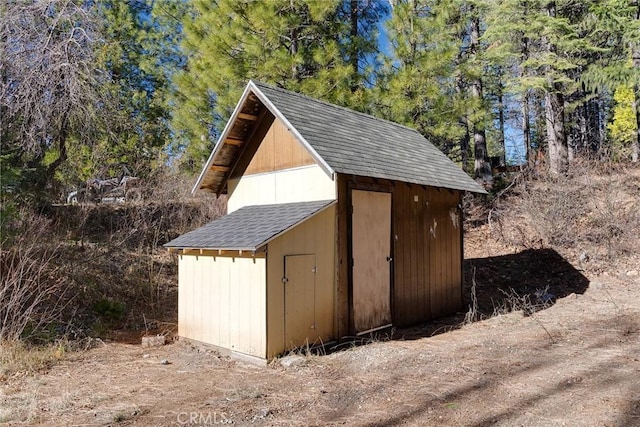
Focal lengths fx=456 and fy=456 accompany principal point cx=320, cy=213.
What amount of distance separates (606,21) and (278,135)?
10888 mm

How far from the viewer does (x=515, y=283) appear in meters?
12.0

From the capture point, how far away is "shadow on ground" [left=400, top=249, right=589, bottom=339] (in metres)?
9.65

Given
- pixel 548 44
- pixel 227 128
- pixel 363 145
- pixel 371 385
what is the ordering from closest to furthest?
1. pixel 371 385
2. pixel 227 128
3. pixel 363 145
4. pixel 548 44

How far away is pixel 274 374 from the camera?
5758mm

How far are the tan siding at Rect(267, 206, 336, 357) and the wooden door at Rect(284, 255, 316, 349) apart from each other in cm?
7

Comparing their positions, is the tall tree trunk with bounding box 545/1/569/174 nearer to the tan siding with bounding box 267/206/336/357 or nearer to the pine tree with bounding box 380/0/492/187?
the pine tree with bounding box 380/0/492/187

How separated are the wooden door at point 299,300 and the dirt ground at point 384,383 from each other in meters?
0.43

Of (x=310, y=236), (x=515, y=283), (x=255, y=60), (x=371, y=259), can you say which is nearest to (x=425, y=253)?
(x=371, y=259)

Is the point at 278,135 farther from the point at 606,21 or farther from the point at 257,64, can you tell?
the point at 606,21

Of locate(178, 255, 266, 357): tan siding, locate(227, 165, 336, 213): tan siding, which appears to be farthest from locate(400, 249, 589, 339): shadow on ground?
locate(178, 255, 266, 357): tan siding

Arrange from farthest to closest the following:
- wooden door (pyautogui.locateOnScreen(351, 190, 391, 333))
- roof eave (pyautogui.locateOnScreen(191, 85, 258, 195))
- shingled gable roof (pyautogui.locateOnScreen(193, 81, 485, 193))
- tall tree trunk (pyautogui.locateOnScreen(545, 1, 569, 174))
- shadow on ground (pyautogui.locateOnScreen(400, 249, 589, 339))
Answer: tall tree trunk (pyautogui.locateOnScreen(545, 1, 569, 174)), shadow on ground (pyautogui.locateOnScreen(400, 249, 589, 339)), roof eave (pyautogui.locateOnScreen(191, 85, 258, 195)), wooden door (pyautogui.locateOnScreen(351, 190, 391, 333)), shingled gable roof (pyautogui.locateOnScreen(193, 81, 485, 193))

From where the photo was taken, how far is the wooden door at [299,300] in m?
6.44

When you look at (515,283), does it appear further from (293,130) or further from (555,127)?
(293,130)

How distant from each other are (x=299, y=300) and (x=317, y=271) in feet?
1.78
